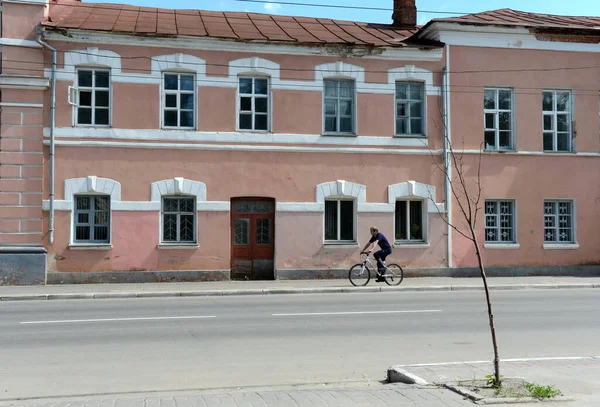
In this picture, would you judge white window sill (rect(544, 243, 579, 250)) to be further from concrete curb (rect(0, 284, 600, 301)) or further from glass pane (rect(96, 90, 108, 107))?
glass pane (rect(96, 90, 108, 107))

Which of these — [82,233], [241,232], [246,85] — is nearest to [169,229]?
[241,232]

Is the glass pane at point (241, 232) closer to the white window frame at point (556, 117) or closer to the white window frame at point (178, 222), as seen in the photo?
the white window frame at point (178, 222)

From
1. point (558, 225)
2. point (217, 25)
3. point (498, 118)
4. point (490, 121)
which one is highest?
point (217, 25)

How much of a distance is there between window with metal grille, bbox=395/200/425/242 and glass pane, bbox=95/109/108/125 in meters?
9.80

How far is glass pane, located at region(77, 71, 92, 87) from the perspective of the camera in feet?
63.9

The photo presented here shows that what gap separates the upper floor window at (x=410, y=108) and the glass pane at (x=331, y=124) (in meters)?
2.17

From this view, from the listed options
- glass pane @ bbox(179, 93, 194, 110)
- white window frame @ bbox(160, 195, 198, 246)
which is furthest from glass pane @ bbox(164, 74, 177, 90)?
white window frame @ bbox(160, 195, 198, 246)

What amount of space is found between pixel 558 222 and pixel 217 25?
1367 centimetres

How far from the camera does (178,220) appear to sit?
785 inches

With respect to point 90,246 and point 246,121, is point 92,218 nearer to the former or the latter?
point 90,246

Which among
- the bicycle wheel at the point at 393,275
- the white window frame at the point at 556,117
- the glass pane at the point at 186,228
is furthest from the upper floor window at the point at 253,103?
the white window frame at the point at 556,117

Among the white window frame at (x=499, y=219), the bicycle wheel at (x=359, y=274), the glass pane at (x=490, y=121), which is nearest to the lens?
the bicycle wheel at (x=359, y=274)

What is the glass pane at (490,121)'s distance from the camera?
2206 centimetres

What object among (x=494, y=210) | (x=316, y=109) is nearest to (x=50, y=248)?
(x=316, y=109)
